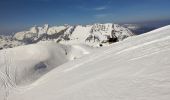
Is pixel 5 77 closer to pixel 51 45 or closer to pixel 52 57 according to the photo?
pixel 52 57

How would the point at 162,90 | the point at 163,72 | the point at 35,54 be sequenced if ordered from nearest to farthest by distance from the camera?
the point at 162,90
the point at 163,72
the point at 35,54

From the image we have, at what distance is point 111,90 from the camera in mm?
7602

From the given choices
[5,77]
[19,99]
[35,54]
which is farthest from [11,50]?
[19,99]

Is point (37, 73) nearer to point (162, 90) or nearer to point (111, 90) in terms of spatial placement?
point (111, 90)

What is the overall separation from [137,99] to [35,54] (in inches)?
1175

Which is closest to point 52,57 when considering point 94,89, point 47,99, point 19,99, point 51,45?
point 51,45

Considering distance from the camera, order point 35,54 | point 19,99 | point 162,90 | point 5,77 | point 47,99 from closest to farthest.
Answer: point 162,90, point 47,99, point 19,99, point 5,77, point 35,54

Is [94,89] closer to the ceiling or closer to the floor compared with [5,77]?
closer to the ceiling

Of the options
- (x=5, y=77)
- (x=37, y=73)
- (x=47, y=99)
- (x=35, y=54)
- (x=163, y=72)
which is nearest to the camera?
(x=163, y=72)

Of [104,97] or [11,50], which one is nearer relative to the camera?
[104,97]

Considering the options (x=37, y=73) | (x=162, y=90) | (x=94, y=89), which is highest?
(x=162, y=90)

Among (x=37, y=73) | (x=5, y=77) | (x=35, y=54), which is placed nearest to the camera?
(x=5, y=77)

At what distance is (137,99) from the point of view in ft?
19.6

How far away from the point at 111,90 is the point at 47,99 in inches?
161
